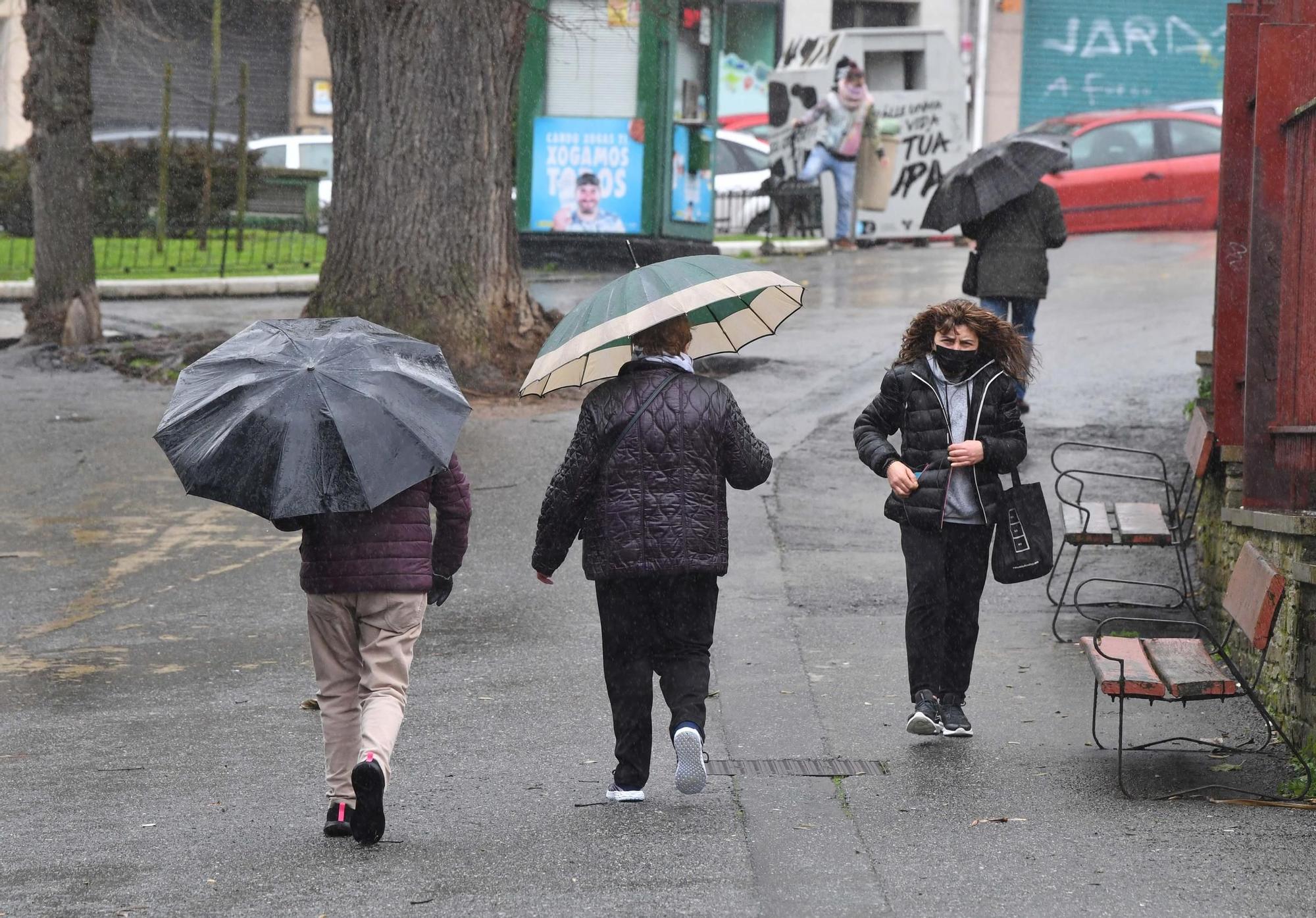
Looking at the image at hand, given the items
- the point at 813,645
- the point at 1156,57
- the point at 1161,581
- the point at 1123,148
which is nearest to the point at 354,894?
the point at 813,645

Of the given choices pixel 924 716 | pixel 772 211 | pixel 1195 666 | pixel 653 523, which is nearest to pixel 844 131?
pixel 772 211

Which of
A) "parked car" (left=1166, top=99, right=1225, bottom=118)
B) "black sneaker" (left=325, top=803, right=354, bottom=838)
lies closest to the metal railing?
"parked car" (left=1166, top=99, right=1225, bottom=118)

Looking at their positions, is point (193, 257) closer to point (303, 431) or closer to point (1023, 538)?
point (1023, 538)

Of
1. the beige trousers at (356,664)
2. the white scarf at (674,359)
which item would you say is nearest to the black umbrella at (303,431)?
the beige trousers at (356,664)

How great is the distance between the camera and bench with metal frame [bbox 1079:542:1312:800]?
17.5 feet

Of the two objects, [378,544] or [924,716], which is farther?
[924,716]

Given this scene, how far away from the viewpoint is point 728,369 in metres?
13.5

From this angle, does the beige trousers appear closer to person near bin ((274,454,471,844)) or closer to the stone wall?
person near bin ((274,454,471,844))

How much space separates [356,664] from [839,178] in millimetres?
16652

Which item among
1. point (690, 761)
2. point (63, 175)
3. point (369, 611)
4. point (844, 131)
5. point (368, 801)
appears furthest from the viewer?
point (844, 131)

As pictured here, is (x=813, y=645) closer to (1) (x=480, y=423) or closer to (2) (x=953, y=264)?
(1) (x=480, y=423)

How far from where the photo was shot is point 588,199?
18641mm

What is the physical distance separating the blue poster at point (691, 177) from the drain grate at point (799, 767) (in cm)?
1325

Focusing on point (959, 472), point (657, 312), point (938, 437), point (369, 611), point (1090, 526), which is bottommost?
point (1090, 526)
